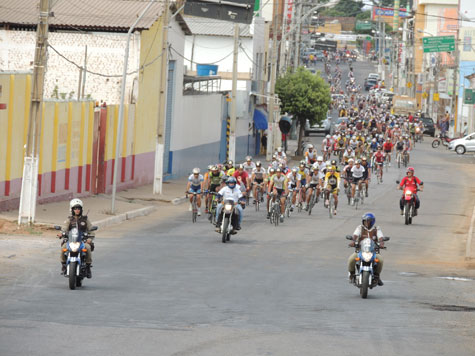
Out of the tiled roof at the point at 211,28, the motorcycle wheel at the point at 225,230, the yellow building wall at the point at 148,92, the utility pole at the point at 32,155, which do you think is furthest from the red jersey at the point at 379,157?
the utility pole at the point at 32,155

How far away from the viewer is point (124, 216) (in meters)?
31.5

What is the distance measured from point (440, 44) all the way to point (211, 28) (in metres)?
30.0

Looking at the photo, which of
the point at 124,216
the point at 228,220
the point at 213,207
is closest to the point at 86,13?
the point at 124,216

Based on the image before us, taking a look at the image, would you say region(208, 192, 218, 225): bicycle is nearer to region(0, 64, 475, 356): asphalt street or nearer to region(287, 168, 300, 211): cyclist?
region(0, 64, 475, 356): asphalt street

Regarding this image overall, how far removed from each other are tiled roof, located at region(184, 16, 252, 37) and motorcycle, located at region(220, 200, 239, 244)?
40882mm

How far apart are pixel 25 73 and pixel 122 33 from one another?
474 inches

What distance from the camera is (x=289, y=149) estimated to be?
2968 inches

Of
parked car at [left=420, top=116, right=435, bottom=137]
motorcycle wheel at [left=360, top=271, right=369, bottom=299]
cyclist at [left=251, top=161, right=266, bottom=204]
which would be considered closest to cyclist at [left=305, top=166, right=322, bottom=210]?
cyclist at [left=251, top=161, right=266, bottom=204]

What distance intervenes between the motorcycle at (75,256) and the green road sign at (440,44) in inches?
2957

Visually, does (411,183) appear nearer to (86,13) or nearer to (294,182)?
(294,182)

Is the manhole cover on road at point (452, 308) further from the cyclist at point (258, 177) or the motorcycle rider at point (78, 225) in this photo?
the cyclist at point (258, 177)

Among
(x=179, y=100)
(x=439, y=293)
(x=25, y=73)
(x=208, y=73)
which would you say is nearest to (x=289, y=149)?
(x=208, y=73)

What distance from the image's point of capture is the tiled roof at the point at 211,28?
66.0 meters

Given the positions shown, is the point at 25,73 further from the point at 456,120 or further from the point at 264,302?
the point at 456,120
